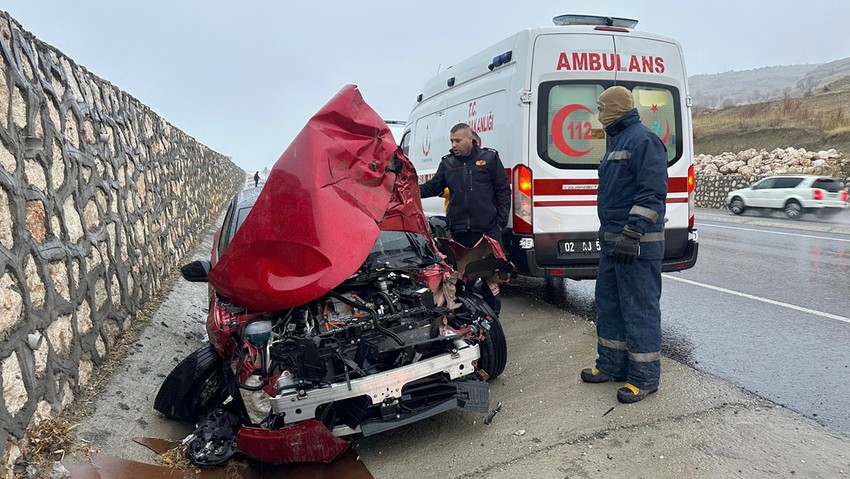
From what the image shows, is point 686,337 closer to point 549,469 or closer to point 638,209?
point 638,209

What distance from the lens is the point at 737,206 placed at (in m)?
21.3

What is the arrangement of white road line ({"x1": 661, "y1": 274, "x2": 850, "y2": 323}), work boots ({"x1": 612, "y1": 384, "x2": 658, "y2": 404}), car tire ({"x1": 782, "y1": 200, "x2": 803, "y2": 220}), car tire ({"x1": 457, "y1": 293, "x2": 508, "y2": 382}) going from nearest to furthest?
work boots ({"x1": 612, "y1": 384, "x2": 658, "y2": 404}) < car tire ({"x1": 457, "y1": 293, "x2": 508, "y2": 382}) < white road line ({"x1": 661, "y1": 274, "x2": 850, "y2": 323}) < car tire ({"x1": 782, "y1": 200, "x2": 803, "y2": 220})

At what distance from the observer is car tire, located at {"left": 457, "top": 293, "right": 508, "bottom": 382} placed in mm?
3961

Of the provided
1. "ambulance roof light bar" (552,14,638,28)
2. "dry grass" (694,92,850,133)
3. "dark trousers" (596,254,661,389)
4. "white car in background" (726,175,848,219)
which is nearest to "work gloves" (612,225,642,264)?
"dark trousers" (596,254,661,389)

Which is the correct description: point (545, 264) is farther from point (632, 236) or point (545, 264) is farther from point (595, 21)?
point (595, 21)

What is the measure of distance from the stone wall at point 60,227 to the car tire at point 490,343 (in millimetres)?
2527

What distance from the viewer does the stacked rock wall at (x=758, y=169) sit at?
24797 mm

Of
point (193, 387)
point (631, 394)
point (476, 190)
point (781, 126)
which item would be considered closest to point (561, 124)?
point (476, 190)

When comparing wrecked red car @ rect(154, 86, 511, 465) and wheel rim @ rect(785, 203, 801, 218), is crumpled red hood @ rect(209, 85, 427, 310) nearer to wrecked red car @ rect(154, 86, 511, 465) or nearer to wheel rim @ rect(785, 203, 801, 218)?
wrecked red car @ rect(154, 86, 511, 465)

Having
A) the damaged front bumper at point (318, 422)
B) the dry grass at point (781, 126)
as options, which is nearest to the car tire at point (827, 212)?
the dry grass at point (781, 126)

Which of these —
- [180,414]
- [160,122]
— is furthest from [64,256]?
[160,122]

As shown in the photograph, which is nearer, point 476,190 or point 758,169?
point 476,190

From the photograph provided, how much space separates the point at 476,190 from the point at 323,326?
236 cm

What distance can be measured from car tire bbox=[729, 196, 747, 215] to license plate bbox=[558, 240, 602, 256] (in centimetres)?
1865
